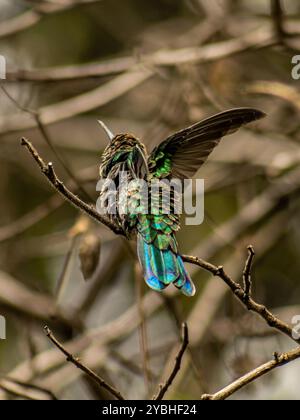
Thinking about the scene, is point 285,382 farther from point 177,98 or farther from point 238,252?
point 177,98

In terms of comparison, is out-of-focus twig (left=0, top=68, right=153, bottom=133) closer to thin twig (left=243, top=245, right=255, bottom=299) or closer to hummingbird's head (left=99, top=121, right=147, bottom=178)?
hummingbird's head (left=99, top=121, right=147, bottom=178)

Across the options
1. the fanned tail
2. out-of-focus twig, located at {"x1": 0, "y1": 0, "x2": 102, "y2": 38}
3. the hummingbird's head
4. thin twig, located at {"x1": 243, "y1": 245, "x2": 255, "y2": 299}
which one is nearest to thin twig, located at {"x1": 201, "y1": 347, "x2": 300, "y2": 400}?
thin twig, located at {"x1": 243, "y1": 245, "x2": 255, "y2": 299}

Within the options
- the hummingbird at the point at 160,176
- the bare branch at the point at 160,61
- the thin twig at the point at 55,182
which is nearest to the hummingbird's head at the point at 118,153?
the hummingbird at the point at 160,176

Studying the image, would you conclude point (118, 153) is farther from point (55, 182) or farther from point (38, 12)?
point (38, 12)

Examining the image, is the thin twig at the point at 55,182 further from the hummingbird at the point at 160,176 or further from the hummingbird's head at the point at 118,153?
the hummingbird's head at the point at 118,153

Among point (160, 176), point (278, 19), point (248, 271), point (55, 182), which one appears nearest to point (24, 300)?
point (160, 176)

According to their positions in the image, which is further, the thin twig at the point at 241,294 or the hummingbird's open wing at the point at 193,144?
the hummingbird's open wing at the point at 193,144

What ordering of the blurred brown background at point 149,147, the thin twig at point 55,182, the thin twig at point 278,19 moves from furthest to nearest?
1. the blurred brown background at point 149,147
2. the thin twig at point 278,19
3. the thin twig at point 55,182

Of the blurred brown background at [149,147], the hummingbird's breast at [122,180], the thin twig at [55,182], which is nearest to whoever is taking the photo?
the thin twig at [55,182]
